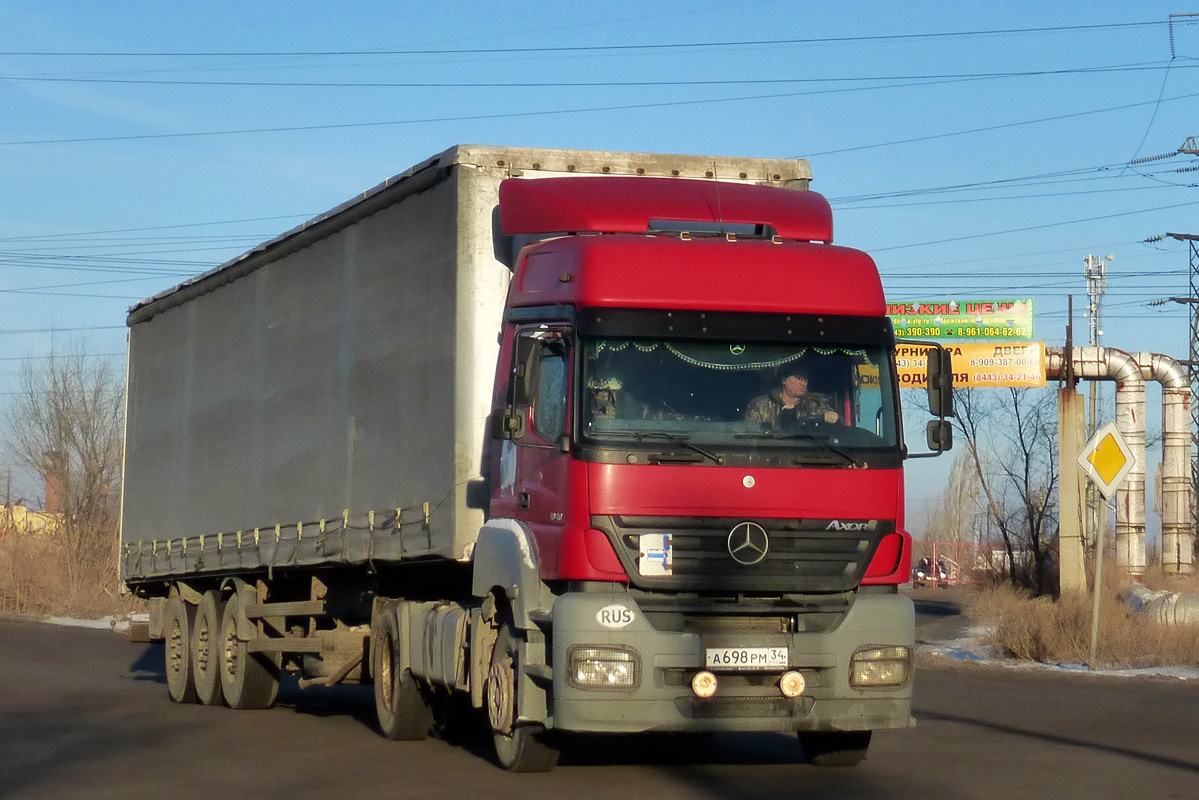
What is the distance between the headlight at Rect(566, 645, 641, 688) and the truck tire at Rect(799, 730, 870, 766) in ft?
6.28

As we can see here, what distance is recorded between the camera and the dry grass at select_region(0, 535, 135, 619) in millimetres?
43000

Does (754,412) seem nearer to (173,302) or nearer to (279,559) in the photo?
(279,559)

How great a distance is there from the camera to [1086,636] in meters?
21.3

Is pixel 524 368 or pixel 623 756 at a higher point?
pixel 524 368

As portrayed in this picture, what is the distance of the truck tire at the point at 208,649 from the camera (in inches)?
667

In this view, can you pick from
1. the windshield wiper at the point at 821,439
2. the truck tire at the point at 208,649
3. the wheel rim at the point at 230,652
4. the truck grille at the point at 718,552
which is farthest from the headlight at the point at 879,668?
the truck tire at the point at 208,649

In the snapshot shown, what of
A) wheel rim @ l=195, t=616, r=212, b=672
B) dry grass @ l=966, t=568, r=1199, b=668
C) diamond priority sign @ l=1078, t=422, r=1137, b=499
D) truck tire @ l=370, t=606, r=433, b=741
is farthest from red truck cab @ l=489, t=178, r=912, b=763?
dry grass @ l=966, t=568, r=1199, b=668

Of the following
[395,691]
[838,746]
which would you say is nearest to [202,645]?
[395,691]

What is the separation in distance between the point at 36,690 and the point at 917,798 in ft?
42.5

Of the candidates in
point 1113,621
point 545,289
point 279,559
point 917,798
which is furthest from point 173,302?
point 1113,621

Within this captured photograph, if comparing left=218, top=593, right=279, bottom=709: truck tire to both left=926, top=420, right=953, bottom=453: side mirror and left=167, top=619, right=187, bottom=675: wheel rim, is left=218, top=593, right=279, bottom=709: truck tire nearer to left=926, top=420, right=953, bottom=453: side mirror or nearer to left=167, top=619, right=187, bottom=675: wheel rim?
left=167, top=619, right=187, bottom=675: wheel rim

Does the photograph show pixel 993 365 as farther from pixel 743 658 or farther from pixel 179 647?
pixel 743 658

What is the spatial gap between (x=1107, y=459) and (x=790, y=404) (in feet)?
34.2

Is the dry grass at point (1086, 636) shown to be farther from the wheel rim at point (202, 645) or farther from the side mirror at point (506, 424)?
the side mirror at point (506, 424)
